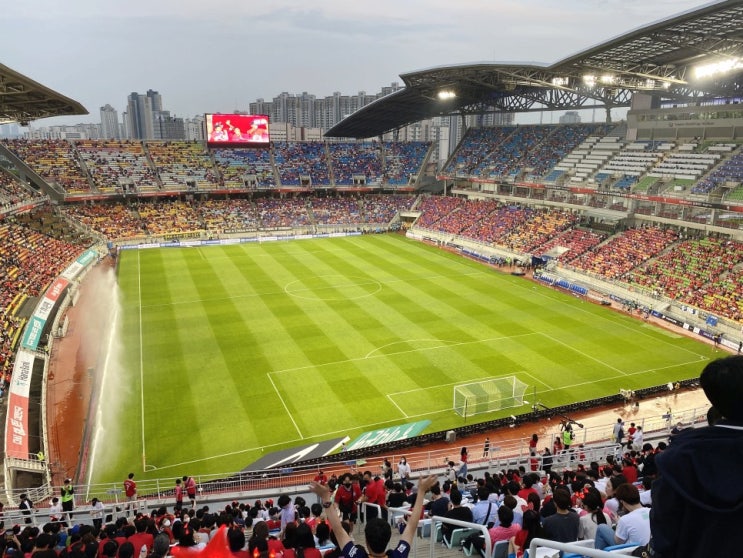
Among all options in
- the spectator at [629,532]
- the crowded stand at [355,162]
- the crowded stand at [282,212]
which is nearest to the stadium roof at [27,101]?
the crowded stand at [282,212]

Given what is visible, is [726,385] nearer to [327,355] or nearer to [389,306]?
[327,355]

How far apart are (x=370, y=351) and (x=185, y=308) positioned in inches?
615

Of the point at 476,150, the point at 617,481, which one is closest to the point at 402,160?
the point at 476,150

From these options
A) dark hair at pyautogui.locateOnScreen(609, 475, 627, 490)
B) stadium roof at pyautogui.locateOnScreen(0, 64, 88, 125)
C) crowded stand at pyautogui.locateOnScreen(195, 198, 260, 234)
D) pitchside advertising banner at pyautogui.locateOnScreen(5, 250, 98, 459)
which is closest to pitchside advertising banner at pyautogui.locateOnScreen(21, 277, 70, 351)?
pitchside advertising banner at pyautogui.locateOnScreen(5, 250, 98, 459)

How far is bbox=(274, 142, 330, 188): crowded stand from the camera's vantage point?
3187 inches

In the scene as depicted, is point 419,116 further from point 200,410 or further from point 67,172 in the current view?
point 200,410

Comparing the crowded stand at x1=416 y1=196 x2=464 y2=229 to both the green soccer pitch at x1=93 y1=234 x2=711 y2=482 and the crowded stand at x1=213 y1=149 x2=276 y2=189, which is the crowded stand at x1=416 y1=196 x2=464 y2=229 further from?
the crowded stand at x1=213 y1=149 x2=276 y2=189

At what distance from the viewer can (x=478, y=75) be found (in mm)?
59344

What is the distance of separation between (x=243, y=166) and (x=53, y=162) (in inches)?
972

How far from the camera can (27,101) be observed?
133 ft

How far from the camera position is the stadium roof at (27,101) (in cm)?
3315

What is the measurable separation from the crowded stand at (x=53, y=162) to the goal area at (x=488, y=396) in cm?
5993

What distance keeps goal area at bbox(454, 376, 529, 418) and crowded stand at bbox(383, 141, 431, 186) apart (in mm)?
61650

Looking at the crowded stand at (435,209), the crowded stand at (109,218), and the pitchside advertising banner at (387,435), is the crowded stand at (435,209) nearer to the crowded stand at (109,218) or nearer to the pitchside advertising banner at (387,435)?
the crowded stand at (109,218)
